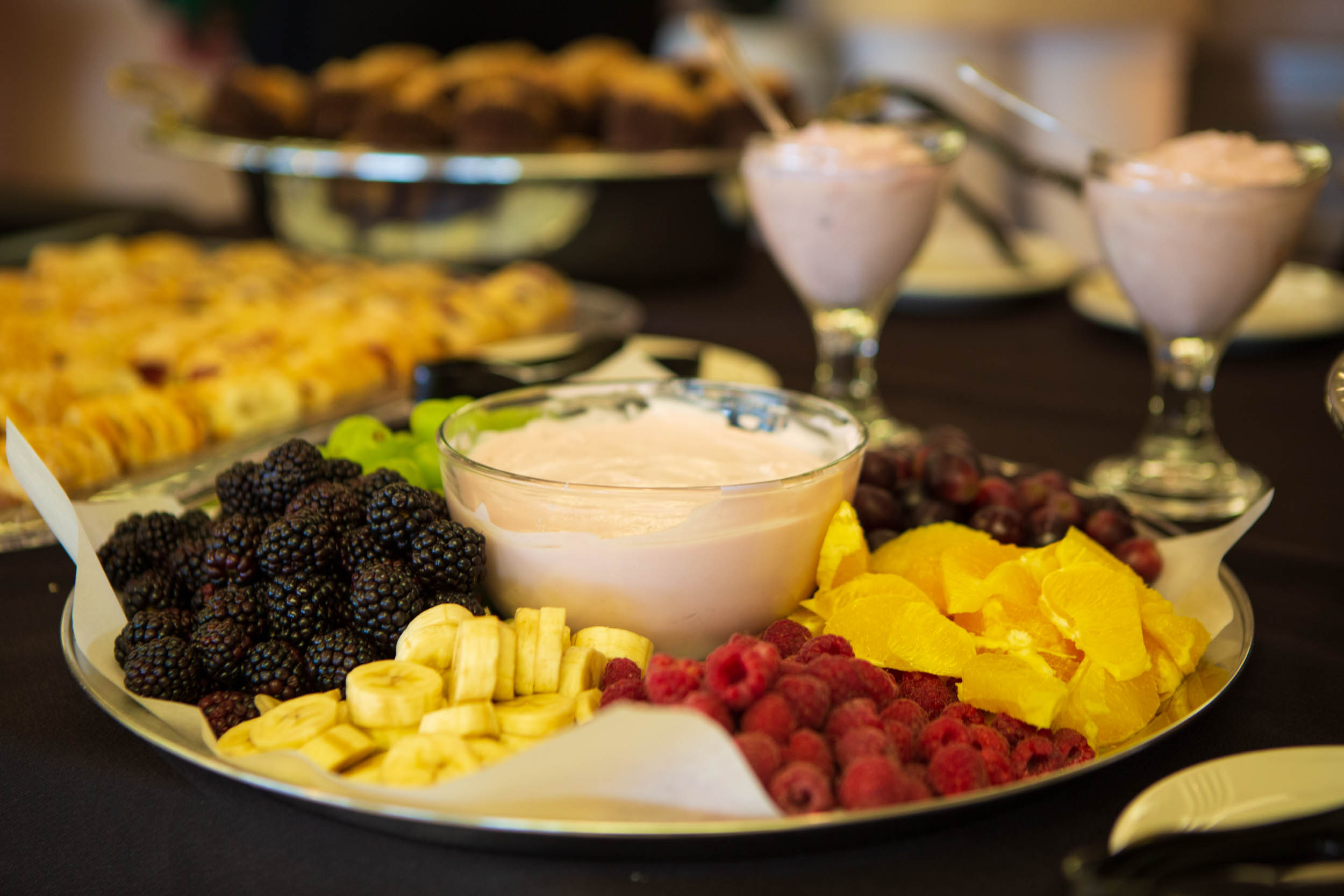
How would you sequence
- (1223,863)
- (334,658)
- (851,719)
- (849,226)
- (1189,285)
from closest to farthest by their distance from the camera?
(1223,863) < (851,719) < (334,658) < (1189,285) < (849,226)

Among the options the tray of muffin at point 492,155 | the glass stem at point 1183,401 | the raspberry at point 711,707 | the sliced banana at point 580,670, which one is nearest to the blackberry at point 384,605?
the sliced banana at point 580,670

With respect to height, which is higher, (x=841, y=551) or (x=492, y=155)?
(x=492, y=155)

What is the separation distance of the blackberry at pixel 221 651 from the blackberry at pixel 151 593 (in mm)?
81

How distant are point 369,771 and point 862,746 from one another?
0.85ft

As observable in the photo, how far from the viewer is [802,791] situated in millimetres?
564

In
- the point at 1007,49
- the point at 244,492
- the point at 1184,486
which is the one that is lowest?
the point at 1184,486

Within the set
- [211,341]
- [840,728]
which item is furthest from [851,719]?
[211,341]

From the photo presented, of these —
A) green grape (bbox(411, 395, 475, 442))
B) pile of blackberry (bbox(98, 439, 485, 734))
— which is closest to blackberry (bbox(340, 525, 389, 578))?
pile of blackberry (bbox(98, 439, 485, 734))

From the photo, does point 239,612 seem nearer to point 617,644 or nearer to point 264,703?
point 264,703

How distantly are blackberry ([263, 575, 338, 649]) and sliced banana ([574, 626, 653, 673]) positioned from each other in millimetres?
161

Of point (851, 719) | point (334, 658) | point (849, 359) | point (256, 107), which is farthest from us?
point (256, 107)

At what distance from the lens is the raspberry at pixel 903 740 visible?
0.61 m

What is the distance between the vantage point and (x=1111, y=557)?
0.80 meters

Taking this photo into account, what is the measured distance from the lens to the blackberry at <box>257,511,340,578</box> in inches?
29.3
